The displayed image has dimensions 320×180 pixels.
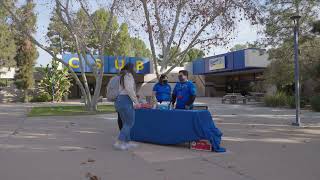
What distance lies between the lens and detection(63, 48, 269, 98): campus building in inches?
1454

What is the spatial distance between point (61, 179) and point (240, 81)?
41042 millimetres

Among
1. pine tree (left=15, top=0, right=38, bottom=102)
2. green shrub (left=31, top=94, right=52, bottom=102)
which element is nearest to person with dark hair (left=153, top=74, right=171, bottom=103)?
green shrub (left=31, top=94, right=52, bottom=102)

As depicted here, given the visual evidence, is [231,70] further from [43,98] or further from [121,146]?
[121,146]

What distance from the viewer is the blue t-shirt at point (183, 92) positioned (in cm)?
873

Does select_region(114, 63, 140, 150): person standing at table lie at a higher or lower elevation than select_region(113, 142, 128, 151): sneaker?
higher

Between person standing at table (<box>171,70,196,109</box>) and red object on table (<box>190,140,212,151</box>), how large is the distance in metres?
1.12

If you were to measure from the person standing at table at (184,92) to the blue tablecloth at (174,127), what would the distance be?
2.40 ft

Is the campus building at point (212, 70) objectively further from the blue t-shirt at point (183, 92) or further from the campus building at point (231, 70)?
the blue t-shirt at point (183, 92)

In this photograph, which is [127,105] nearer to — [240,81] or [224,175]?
[224,175]

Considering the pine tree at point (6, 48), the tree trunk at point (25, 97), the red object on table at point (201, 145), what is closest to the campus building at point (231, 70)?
the tree trunk at point (25, 97)

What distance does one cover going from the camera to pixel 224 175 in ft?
18.6

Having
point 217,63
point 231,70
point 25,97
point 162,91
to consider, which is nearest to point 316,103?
point 162,91

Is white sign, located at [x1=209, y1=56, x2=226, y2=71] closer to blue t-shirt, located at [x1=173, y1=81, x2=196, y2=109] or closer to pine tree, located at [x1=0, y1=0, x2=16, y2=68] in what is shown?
pine tree, located at [x1=0, y1=0, x2=16, y2=68]

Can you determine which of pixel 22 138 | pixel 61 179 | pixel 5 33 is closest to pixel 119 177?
pixel 61 179
